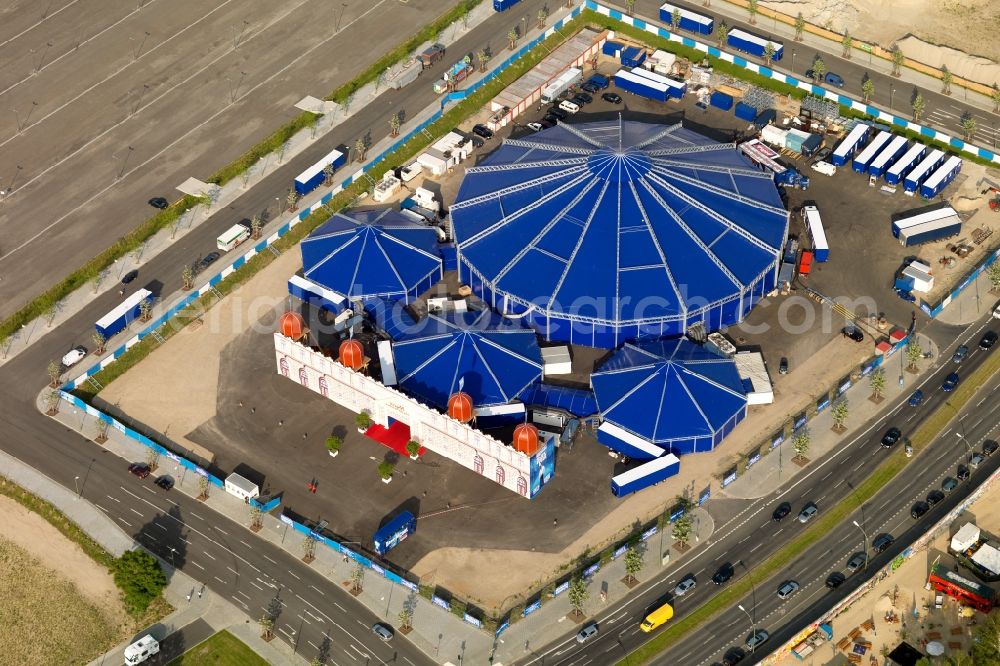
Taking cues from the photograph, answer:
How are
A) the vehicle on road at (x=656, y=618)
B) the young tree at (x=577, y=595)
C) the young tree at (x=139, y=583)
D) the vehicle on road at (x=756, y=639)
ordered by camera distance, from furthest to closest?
the young tree at (x=139, y=583) → the young tree at (x=577, y=595) → the vehicle on road at (x=656, y=618) → the vehicle on road at (x=756, y=639)

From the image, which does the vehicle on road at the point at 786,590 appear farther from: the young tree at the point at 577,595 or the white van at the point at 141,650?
the white van at the point at 141,650

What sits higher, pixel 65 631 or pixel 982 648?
pixel 982 648

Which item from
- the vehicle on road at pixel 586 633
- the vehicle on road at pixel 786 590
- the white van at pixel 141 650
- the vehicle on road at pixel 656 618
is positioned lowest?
the white van at pixel 141 650

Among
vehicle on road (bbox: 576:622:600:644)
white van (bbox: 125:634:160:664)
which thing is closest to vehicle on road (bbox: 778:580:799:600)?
vehicle on road (bbox: 576:622:600:644)

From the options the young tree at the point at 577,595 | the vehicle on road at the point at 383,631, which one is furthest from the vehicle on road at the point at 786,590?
the vehicle on road at the point at 383,631

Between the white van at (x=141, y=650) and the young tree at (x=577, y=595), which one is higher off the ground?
the young tree at (x=577, y=595)

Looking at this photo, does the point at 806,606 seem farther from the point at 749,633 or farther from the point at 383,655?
the point at 383,655

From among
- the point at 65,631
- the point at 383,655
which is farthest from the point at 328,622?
the point at 65,631
